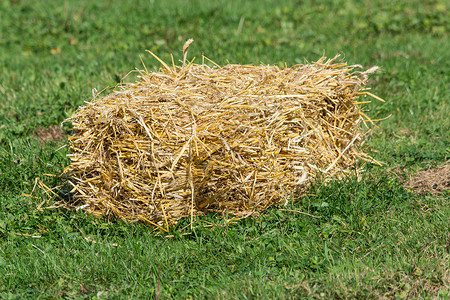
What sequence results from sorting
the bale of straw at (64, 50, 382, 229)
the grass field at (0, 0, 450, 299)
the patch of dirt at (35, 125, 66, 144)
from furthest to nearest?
the patch of dirt at (35, 125, 66, 144) → the bale of straw at (64, 50, 382, 229) → the grass field at (0, 0, 450, 299)

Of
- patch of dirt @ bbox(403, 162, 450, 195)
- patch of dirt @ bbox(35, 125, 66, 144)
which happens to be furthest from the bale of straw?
patch of dirt @ bbox(35, 125, 66, 144)

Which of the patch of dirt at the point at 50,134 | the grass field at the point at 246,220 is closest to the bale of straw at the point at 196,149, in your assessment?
the grass field at the point at 246,220

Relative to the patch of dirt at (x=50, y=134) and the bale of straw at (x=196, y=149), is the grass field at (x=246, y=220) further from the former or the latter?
the bale of straw at (x=196, y=149)

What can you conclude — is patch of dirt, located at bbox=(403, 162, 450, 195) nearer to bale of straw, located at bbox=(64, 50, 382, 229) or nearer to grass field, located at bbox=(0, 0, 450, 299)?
grass field, located at bbox=(0, 0, 450, 299)

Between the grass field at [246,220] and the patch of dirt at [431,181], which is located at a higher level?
the grass field at [246,220]

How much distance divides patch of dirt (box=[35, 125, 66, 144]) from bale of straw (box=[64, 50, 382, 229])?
4.64ft

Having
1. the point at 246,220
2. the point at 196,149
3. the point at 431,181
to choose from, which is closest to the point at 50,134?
the point at 196,149

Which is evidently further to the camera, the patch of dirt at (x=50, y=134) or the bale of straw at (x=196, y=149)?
the patch of dirt at (x=50, y=134)

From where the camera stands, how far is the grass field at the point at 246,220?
136 inches

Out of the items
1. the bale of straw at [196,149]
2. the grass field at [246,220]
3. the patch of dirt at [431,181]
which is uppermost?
the bale of straw at [196,149]

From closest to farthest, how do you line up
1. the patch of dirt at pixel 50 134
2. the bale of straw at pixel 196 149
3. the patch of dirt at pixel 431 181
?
the bale of straw at pixel 196 149 < the patch of dirt at pixel 431 181 < the patch of dirt at pixel 50 134

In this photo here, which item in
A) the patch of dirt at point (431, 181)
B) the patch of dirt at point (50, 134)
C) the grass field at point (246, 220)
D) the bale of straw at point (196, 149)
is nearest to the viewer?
the grass field at point (246, 220)

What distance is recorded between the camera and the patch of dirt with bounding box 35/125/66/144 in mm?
5734

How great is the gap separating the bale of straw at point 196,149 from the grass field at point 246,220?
0.19m
